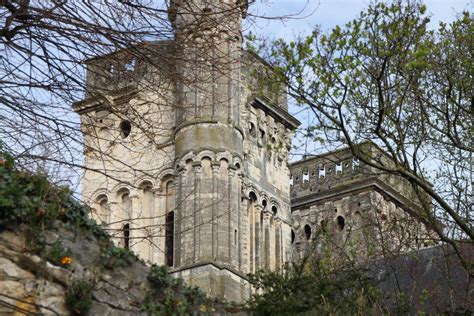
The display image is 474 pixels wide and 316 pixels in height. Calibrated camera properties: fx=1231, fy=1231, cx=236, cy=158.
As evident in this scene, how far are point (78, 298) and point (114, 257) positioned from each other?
720 mm

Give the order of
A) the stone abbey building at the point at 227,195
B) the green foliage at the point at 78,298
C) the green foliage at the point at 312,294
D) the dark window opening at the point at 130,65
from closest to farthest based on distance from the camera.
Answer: the green foliage at the point at 78,298 < the dark window opening at the point at 130,65 < the green foliage at the point at 312,294 < the stone abbey building at the point at 227,195

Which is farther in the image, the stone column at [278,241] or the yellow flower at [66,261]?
the stone column at [278,241]

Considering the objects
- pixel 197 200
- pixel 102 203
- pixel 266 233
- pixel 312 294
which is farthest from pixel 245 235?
pixel 312 294

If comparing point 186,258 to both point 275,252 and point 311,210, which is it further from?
point 311,210

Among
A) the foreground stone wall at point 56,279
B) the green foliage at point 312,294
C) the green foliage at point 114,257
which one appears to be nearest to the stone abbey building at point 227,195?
the green foliage at point 312,294

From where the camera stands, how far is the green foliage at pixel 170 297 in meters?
9.74

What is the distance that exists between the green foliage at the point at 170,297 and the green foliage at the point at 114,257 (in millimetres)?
265

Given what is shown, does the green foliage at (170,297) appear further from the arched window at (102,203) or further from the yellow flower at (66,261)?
the arched window at (102,203)

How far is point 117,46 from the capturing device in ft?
35.0

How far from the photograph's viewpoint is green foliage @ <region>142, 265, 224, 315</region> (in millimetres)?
9735

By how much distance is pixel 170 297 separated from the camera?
9.94m

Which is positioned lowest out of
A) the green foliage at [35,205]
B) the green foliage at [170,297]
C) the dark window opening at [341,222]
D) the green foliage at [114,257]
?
the green foliage at [170,297]

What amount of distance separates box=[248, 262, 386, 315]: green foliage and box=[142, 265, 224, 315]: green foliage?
61.3 inches

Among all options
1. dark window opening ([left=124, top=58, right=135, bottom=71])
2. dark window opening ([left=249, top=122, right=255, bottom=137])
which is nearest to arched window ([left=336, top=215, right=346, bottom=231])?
dark window opening ([left=249, top=122, right=255, bottom=137])
